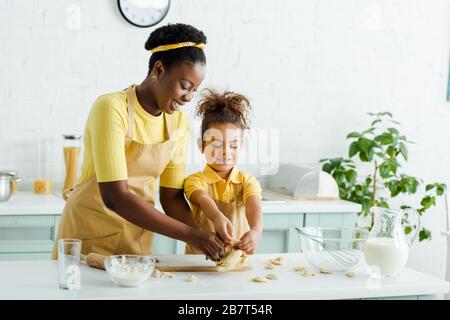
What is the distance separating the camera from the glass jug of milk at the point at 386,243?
2.07m

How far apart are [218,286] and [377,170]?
9.13ft

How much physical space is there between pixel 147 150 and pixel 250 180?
1.46 feet

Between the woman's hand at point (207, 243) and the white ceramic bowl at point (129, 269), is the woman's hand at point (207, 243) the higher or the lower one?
the higher one

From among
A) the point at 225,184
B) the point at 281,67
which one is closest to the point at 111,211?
the point at 225,184

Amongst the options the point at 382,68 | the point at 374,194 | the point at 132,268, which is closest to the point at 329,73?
the point at 382,68

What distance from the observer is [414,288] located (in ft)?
6.81

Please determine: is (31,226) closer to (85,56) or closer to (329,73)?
(85,56)

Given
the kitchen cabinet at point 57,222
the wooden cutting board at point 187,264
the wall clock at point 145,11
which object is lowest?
the kitchen cabinet at point 57,222

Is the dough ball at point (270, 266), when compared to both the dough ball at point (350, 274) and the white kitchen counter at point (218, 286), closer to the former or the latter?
the white kitchen counter at point (218, 286)

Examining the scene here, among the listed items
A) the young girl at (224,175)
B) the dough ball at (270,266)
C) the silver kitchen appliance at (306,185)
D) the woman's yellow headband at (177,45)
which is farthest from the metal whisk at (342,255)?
the silver kitchen appliance at (306,185)

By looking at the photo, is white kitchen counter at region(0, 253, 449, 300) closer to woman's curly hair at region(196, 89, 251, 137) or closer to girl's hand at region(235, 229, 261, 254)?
girl's hand at region(235, 229, 261, 254)

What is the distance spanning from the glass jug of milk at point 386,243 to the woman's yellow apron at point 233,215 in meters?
0.61

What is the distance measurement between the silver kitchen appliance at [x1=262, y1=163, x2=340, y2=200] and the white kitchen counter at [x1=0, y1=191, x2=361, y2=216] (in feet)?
0.19

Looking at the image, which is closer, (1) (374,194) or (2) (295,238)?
(2) (295,238)
